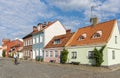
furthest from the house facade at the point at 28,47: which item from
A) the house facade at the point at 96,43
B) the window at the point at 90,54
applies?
the window at the point at 90,54

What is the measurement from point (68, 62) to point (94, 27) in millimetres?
8050

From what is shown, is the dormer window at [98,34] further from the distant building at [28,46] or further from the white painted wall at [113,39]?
the distant building at [28,46]

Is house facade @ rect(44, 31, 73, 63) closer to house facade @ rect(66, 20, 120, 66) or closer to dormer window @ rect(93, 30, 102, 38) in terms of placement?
house facade @ rect(66, 20, 120, 66)

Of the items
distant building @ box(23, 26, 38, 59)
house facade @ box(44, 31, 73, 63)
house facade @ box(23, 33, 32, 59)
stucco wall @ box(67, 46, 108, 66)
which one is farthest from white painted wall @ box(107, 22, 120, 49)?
house facade @ box(23, 33, 32, 59)

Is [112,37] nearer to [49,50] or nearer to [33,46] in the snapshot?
[49,50]

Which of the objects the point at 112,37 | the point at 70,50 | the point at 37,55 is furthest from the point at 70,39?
the point at 37,55

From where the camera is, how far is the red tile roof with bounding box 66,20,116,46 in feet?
99.8

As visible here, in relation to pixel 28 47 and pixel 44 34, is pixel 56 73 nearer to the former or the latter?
pixel 44 34

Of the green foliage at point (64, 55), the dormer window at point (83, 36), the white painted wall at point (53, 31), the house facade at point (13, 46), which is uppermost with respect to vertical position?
the white painted wall at point (53, 31)

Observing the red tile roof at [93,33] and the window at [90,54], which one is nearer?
the red tile roof at [93,33]

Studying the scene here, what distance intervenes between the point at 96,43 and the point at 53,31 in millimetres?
17958

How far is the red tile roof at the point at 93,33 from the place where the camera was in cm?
3042

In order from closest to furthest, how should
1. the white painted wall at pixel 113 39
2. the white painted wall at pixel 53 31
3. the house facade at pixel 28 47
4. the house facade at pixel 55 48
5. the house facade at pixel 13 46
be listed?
1. the white painted wall at pixel 113 39
2. the house facade at pixel 55 48
3. the white painted wall at pixel 53 31
4. the house facade at pixel 28 47
5. the house facade at pixel 13 46

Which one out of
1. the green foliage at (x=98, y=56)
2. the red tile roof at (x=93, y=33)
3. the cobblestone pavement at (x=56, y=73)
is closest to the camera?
the cobblestone pavement at (x=56, y=73)
